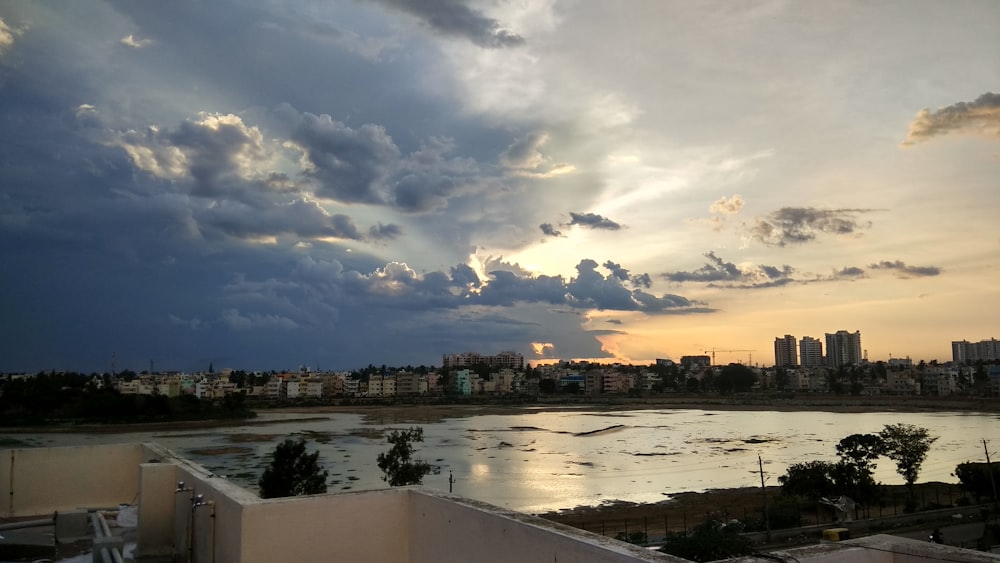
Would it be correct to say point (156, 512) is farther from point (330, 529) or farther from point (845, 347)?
point (845, 347)

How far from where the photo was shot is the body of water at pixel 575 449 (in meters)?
27.3

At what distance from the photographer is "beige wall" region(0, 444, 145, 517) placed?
7508 mm

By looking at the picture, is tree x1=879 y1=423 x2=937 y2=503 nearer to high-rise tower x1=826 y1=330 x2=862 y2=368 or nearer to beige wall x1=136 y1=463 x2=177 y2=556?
beige wall x1=136 y1=463 x2=177 y2=556

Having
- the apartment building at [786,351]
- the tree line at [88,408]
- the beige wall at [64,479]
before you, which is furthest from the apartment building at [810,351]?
the beige wall at [64,479]

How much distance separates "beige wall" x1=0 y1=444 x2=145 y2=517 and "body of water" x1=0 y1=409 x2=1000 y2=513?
1317 centimetres

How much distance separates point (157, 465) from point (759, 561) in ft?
16.8

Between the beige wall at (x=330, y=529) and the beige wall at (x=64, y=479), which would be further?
the beige wall at (x=64, y=479)

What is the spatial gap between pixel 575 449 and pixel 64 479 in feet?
113

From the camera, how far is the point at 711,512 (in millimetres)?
21844

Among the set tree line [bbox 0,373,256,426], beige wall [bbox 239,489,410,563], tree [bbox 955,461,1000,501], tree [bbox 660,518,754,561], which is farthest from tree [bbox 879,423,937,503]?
tree line [bbox 0,373,256,426]

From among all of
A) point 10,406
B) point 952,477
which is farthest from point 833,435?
point 10,406

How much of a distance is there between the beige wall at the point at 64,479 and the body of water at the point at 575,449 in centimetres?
1317

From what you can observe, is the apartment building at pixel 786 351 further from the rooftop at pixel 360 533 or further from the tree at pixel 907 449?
the rooftop at pixel 360 533

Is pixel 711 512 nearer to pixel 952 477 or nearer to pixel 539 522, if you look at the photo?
pixel 952 477
